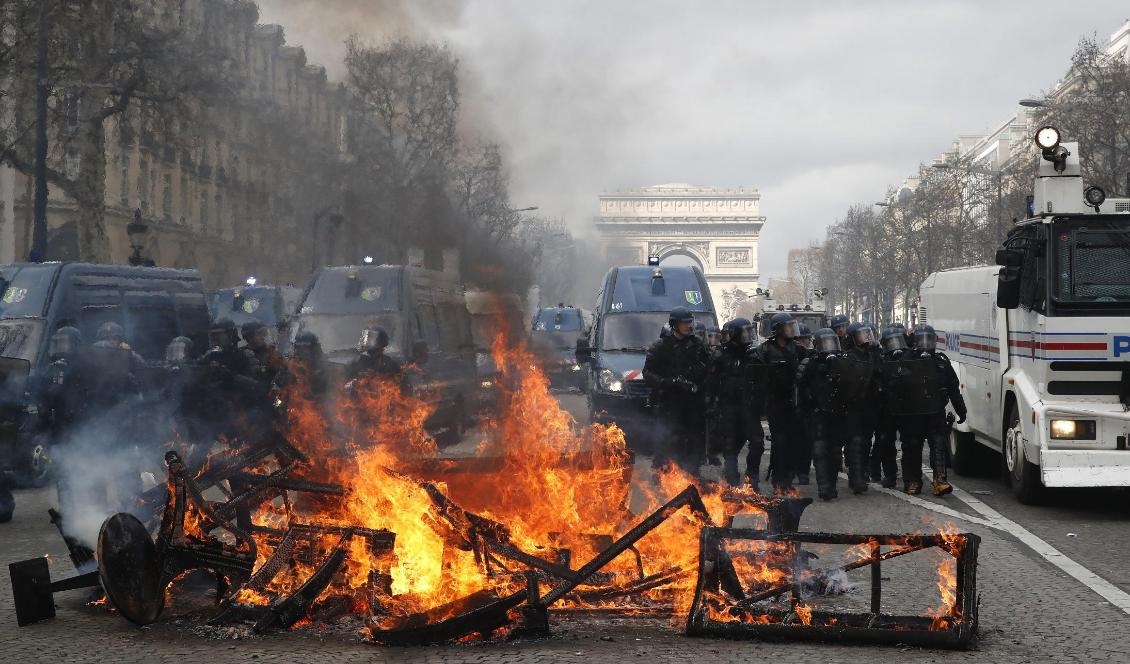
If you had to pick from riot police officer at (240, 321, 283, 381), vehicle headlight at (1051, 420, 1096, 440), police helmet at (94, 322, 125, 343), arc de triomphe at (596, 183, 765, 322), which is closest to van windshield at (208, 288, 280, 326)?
police helmet at (94, 322, 125, 343)

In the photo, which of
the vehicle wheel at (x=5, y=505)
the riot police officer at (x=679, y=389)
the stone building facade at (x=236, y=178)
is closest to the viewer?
the vehicle wheel at (x=5, y=505)

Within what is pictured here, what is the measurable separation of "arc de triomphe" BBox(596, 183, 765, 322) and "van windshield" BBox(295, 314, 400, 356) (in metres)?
102

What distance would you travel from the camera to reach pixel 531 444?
27.7 feet

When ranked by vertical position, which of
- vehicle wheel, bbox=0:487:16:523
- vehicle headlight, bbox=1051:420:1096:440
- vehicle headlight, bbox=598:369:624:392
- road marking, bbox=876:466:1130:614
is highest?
vehicle headlight, bbox=598:369:624:392

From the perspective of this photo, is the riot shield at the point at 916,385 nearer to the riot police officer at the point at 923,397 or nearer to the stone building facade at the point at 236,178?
the riot police officer at the point at 923,397

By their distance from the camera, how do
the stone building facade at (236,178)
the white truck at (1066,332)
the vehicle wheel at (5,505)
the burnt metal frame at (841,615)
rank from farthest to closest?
the stone building facade at (236,178)
the white truck at (1066,332)
the vehicle wheel at (5,505)
the burnt metal frame at (841,615)

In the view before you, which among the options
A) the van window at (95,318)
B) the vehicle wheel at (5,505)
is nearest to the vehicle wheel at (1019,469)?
the vehicle wheel at (5,505)

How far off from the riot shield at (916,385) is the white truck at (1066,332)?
0.78m

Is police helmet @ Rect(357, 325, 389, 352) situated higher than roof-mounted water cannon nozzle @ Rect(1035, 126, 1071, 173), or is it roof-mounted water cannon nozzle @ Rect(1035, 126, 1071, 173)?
roof-mounted water cannon nozzle @ Rect(1035, 126, 1071, 173)

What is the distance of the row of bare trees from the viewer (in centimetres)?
3534

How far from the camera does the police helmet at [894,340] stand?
14.3 m

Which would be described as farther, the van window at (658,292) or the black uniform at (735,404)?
the van window at (658,292)

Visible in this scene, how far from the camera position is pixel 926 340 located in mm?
13781

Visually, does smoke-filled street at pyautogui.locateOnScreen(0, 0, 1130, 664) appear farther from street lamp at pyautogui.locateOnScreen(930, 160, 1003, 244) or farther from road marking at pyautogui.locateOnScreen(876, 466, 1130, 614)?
street lamp at pyautogui.locateOnScreen(930, 160, 1003, 244)
